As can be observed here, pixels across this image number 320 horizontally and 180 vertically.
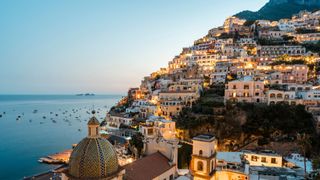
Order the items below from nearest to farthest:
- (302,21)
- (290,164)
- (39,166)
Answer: (290,164), (39,166), (302,21)

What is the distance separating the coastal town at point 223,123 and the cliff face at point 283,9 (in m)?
60.1

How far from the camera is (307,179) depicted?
22.4 metres

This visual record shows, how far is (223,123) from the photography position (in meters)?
44.3

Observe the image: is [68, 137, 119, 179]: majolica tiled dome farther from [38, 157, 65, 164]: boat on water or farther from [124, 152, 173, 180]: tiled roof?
[38, 157, 65, 164]: boat on water

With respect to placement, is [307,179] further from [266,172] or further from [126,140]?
[126,140]

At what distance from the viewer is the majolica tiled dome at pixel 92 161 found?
1452cm

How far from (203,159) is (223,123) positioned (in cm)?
2390

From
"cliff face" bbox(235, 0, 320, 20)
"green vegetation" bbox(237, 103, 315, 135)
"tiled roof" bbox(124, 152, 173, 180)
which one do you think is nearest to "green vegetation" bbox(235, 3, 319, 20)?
"cliff face" bbox(235, 0, 320, 20)

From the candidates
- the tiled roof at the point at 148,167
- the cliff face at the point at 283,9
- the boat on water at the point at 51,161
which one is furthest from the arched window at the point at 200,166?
the cliff face at the point at 283,9

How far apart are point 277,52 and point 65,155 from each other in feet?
229

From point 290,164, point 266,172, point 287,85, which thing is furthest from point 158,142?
point 287,85

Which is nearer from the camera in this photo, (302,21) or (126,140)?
(126,140)

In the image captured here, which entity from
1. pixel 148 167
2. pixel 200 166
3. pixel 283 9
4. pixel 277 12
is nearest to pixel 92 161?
pixel 148 167

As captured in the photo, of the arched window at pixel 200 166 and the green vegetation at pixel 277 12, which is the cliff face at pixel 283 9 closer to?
the green vegetation at pixel 277 12
